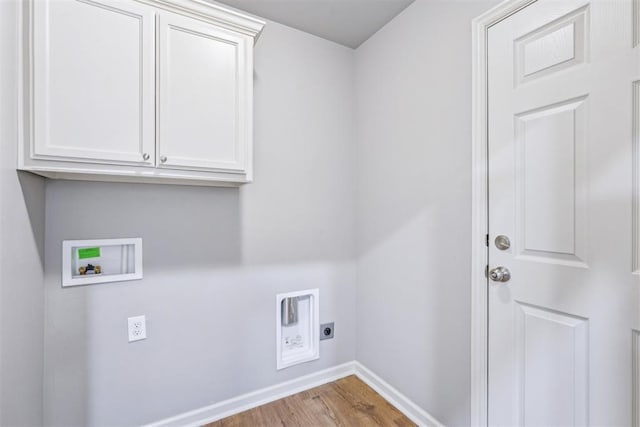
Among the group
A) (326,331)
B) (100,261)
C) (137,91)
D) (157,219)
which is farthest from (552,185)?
(100,261)

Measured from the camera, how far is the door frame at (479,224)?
1.37 m

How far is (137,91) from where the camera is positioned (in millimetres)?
1294

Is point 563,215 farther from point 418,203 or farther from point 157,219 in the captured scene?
point 157,219

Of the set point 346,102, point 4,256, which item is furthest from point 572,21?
Result: point 4,256

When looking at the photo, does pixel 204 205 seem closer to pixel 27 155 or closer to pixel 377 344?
pixel 27 155

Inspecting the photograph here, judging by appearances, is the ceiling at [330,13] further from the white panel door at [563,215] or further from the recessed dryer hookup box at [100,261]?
the recessed dryer hookup box at [100,261]

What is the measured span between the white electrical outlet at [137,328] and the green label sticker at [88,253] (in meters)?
0.36

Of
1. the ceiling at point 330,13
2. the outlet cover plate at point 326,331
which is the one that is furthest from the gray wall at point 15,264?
the outlet cover plate at point 326,331

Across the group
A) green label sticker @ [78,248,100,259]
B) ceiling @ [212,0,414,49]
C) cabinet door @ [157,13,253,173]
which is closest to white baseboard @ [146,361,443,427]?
green label sticker @ [78,248,100,259]

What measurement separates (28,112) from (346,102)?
5.74 ft

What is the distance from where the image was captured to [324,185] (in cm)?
214

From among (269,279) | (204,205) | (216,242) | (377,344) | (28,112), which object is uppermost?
(28,112)

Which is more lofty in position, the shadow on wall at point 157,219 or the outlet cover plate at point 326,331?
the shadow on wall at point 157,219

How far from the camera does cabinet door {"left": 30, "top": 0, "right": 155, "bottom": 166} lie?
44.7 inches
